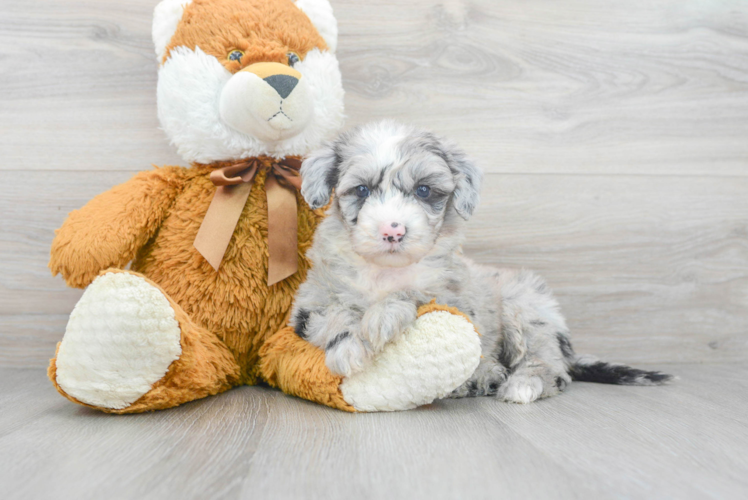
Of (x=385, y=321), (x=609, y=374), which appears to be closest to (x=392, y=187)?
(x=385, y=321)

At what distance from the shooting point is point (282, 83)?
1.48 metres

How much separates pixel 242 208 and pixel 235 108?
0.28m

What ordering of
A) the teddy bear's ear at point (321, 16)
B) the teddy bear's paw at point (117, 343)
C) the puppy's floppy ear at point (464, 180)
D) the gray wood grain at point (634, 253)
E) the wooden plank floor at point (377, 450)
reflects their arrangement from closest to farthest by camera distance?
the wooden plank floor at point (377, 450) < the teddy bear's paw at point (117, 343) < the puppy's floppy ear at point (464, 180) < the teddy bear's ear at point (321, 16) < the gray wood grain at point (634, 253)

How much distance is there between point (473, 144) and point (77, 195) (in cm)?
147

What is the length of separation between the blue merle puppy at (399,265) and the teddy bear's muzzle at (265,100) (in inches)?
6.3

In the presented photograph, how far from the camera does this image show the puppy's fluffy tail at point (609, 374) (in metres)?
1.74

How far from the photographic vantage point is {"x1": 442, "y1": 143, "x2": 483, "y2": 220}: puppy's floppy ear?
1413mm

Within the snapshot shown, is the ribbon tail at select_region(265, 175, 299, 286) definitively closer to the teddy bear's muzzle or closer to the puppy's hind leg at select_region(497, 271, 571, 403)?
the teddy bear's muzzle

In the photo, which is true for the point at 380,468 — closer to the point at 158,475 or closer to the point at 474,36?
the point at 158,475

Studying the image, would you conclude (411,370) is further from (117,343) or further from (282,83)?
(282,83)

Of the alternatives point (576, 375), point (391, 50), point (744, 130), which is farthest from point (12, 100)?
point (744, 130)

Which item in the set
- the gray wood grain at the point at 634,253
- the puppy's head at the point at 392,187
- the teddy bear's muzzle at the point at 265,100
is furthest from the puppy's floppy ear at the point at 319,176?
the gray wood grain at the point at 634,253

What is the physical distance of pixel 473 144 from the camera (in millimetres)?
2080

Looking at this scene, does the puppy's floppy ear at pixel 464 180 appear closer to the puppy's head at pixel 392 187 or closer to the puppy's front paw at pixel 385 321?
the puppy's head at pixel 392 187
